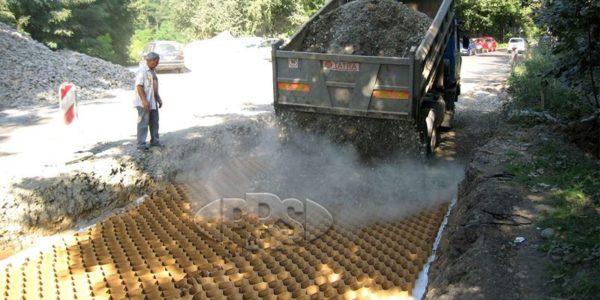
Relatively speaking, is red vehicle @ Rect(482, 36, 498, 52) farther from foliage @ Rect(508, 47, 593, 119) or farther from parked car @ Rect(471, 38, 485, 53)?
foliage @ Rect(508, 47, 593, 119)

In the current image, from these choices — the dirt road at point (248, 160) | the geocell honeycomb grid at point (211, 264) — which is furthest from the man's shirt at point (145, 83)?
the geocell honeycomb grid at point (211, 264)

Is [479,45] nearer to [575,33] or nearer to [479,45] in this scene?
[479,45]

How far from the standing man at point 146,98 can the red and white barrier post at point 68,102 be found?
92 cm

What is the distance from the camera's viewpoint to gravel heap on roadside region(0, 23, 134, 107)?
13.1 metres

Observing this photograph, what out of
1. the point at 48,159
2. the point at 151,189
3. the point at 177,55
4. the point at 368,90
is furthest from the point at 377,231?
the point at 177,55

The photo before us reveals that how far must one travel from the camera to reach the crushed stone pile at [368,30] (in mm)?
7336

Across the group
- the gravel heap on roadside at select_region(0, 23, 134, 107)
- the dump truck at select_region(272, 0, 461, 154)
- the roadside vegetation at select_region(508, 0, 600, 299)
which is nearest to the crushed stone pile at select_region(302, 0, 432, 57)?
the dump truck at select_region(272, 0, 461, 154)

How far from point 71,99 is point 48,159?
895 millimetres

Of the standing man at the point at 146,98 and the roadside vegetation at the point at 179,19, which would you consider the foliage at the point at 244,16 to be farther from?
the standing man at the point at 146,98

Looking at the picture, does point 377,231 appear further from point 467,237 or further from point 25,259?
point 25,259

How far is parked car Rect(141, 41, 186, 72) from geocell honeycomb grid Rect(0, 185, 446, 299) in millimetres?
15839

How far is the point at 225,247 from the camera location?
518cm

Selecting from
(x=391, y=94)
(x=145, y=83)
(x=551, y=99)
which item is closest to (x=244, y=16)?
(x=551, y=99)

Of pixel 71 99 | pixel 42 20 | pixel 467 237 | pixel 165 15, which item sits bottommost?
Result: pixel 467 237
